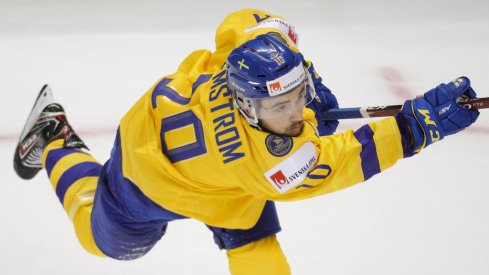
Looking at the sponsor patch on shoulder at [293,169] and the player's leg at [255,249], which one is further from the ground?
the sponsor patch on shoulder at [293,169]

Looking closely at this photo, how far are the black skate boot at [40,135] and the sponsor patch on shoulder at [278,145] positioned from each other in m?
1.71

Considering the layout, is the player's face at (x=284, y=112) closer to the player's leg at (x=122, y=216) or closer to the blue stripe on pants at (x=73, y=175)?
the player's leg at (x=122, y=216)

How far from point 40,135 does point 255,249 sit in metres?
1.58

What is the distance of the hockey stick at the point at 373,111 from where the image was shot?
2.87 m

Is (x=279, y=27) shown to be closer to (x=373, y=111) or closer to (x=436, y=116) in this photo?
(x=373, y=111)

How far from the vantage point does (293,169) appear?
2924 mm

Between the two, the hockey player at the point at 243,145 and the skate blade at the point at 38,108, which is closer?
the hockey player at the point at 243,145

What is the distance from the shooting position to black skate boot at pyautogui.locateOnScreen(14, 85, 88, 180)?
14.4 feet

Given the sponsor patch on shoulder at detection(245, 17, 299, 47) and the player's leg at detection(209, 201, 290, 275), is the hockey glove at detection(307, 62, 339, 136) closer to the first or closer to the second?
the sponsor patch on shoulder at detection(245, 17, 299, 47)

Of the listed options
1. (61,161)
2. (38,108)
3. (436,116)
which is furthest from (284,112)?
(38,108)

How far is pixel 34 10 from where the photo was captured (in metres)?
6.71

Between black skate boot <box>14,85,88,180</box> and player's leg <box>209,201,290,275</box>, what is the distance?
1.22 meters

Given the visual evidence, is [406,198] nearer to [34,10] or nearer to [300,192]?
[300,192]

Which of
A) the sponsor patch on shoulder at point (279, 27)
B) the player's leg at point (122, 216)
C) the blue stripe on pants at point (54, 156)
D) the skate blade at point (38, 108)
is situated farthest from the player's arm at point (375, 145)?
the skate blade at point (38, 108)
